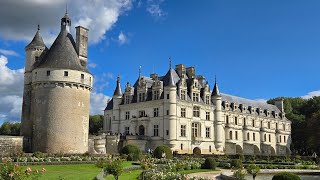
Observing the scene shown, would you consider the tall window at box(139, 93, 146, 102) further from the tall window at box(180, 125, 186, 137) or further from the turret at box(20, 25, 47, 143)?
the turret at box(20, 25, 47, 143)

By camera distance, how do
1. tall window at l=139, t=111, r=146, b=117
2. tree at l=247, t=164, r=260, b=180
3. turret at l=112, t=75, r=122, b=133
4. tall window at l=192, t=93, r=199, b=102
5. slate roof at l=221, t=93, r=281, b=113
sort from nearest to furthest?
tree at l=247, t=164, r=260, b=180 < tall window at l=139, t=111, r=146, b=117 < tall window at l=192, t=93, r=199, b=102 < turret at l=112, t=75, r=122, b=133 < slate roof at l=221, t=93, r=281, b=113

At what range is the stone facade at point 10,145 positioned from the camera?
30.0 metres

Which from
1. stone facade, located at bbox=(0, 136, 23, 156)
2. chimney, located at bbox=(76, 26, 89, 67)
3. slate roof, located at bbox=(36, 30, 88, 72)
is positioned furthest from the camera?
chimney, located at bbox=(76, 26, 89, 67)

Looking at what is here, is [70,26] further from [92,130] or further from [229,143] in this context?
[92,130]

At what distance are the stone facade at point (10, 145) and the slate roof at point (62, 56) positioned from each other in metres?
6.83

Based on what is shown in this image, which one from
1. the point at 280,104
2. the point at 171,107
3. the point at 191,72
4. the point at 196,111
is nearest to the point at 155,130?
the point at 171,107

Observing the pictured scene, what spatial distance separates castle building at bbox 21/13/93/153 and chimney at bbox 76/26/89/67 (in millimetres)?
332

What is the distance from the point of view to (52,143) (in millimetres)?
31906

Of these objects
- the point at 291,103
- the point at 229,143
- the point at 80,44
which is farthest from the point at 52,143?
the point at 291,103

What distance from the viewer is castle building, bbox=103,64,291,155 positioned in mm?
44375

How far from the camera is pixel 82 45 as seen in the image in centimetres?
3656

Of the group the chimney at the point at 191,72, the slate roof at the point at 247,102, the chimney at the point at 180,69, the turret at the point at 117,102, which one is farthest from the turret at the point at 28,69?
the slate roof at the point at 247,102

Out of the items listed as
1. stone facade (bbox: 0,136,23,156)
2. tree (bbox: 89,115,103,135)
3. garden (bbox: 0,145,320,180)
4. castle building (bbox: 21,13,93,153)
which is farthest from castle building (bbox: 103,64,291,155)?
tree (bbox: 89,115,103,135)

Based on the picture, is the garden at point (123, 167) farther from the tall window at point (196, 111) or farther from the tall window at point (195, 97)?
the tall window at point (195, 97)
